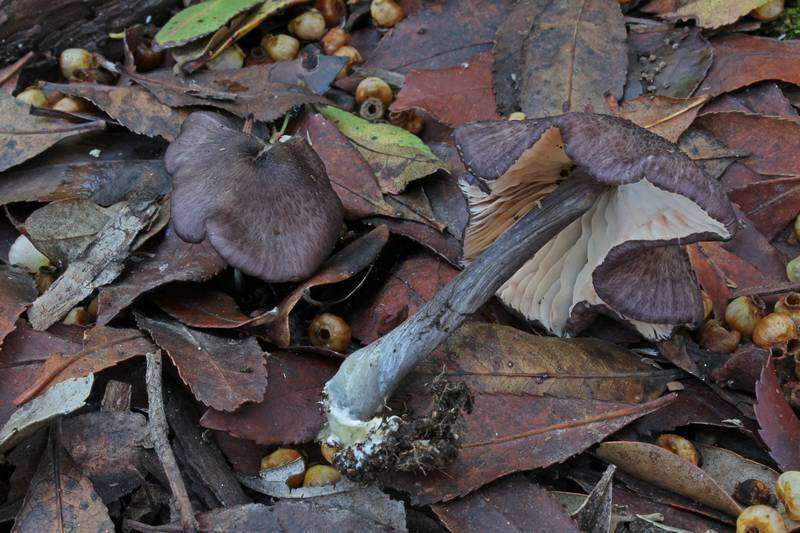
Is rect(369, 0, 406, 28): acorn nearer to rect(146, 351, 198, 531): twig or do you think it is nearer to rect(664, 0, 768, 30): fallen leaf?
rect(664, 0, 768, 30): fallen leaf

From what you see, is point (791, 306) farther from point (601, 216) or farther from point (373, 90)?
point (373, 90)

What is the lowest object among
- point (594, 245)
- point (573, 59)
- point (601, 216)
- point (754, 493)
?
point (754, 493)

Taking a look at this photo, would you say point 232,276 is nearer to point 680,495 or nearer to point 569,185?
point 569,185

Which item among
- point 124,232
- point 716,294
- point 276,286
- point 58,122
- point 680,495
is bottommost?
point 680,495

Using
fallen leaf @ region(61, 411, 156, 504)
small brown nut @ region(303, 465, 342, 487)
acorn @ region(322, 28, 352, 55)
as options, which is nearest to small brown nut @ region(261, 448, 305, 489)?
small brown nut @ region(303, 465, 342, 487)

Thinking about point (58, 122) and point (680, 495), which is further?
point (58, 122)

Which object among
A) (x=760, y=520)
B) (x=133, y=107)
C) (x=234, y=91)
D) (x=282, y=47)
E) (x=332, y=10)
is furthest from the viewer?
(x=332, y=10)

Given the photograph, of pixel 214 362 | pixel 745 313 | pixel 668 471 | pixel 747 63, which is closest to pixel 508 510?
Answer: pixel 668 471

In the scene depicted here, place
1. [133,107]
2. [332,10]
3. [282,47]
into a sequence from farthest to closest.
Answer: [332,10], [282,47], [133,107]

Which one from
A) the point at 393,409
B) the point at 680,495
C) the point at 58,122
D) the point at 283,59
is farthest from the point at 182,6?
the point at 680,495
